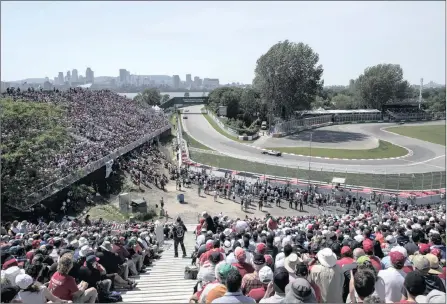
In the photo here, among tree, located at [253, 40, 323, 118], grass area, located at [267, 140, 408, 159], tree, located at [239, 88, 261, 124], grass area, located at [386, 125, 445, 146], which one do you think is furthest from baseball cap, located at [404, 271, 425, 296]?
tree, located at [239, 88, 261, 124]

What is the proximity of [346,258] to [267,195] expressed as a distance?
25052mm

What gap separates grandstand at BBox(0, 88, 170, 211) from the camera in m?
24.7

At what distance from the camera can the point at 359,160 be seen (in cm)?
5109

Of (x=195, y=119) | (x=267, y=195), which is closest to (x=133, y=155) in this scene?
(x=267, y=195)

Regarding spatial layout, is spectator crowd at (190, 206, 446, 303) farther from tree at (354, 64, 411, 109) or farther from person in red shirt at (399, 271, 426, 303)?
tree at (354, 64, 411, 109)

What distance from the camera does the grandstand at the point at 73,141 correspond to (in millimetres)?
24703

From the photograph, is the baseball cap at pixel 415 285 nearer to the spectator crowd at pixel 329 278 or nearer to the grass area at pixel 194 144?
the spectator crowd at pixel 329 278

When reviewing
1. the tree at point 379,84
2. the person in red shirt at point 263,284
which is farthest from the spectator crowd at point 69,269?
the tree at point 379,84

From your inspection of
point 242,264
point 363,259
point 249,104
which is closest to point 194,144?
point 249,104

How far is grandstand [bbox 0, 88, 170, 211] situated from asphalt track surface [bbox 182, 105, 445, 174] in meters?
10.0

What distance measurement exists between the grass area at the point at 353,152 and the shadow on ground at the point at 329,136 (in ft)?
28.4

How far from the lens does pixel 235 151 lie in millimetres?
57531

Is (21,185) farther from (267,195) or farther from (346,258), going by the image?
(346,258)

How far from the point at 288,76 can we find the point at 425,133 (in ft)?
95.2
